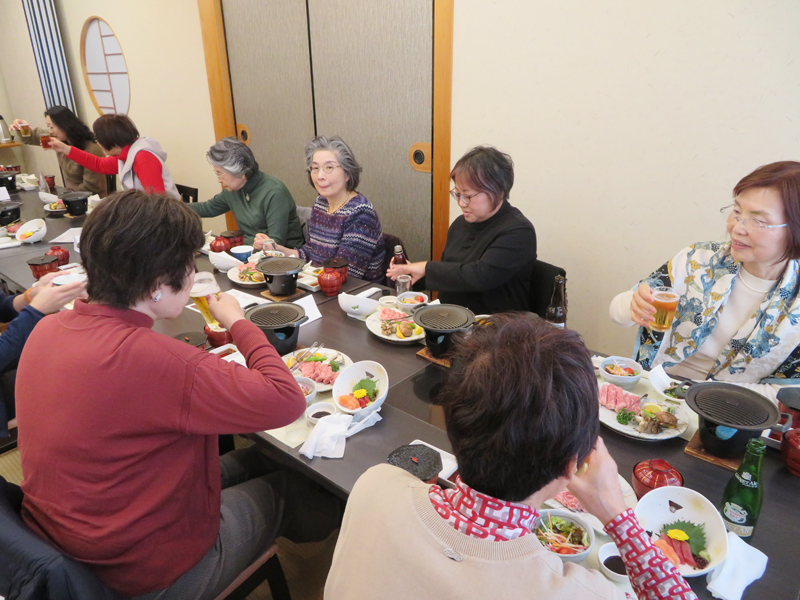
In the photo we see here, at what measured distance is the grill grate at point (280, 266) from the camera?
2027mm

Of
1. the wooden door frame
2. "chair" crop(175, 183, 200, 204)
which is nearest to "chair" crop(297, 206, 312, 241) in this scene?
the wooden door frame

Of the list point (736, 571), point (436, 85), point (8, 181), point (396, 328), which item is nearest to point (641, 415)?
point (736, 571)

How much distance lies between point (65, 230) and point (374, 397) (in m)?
2.81

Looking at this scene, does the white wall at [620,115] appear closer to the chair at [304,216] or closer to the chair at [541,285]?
the chair at [541,285]

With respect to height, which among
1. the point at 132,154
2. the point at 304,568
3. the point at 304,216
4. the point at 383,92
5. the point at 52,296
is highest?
the point at 383,92

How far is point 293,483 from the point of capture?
1450 mm

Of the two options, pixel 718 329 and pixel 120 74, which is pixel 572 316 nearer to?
pixel 718 329

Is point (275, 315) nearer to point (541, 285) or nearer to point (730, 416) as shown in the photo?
point (541, 285)

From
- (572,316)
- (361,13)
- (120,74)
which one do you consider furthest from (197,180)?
(572,316)

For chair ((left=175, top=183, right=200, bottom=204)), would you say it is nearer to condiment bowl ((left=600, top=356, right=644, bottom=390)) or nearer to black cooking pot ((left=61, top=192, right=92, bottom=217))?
A: black cooking pot ((left=61, top=192, right=92, bottom=217))

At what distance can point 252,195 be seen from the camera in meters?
3.03

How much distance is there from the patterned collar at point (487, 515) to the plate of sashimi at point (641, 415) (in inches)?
24.1

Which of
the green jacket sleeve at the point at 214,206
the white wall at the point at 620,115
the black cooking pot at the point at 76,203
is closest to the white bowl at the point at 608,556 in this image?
the white wall at the point at 620,115

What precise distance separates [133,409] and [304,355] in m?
0.64
